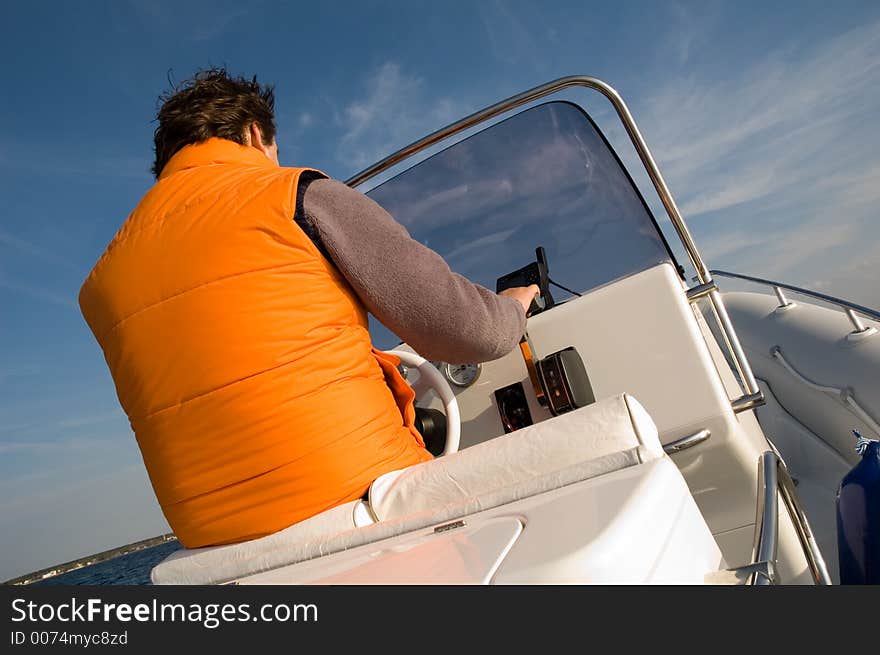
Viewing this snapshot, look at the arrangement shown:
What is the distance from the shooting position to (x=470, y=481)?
105 centimetres

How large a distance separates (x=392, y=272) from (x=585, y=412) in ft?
1.47

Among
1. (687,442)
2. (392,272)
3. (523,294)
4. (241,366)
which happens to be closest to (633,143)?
(523,294)

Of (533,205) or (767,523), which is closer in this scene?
(767,523)

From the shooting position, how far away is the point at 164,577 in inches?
48.1

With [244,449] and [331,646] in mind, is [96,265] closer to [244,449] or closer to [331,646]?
[244,449]

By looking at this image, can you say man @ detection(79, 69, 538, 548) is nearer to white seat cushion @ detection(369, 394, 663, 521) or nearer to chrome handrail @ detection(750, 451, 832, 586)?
white seat cushion @ detection(369, 394, 663, 521)

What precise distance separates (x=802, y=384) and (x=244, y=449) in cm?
317

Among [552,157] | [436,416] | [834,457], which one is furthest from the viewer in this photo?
[834,457]

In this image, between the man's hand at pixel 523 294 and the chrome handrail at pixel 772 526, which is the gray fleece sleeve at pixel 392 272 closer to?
the man's hand at pixel 523 294

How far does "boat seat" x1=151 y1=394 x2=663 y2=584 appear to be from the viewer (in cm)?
93

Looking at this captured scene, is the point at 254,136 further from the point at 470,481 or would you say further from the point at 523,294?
the point at 470,481

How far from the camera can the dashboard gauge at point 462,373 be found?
1.99m

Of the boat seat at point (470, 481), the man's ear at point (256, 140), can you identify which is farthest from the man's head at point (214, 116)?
the boat seat at point (470, 481)

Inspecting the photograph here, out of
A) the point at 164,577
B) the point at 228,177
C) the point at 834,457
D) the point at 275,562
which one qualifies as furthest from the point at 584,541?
the point at 834,457
